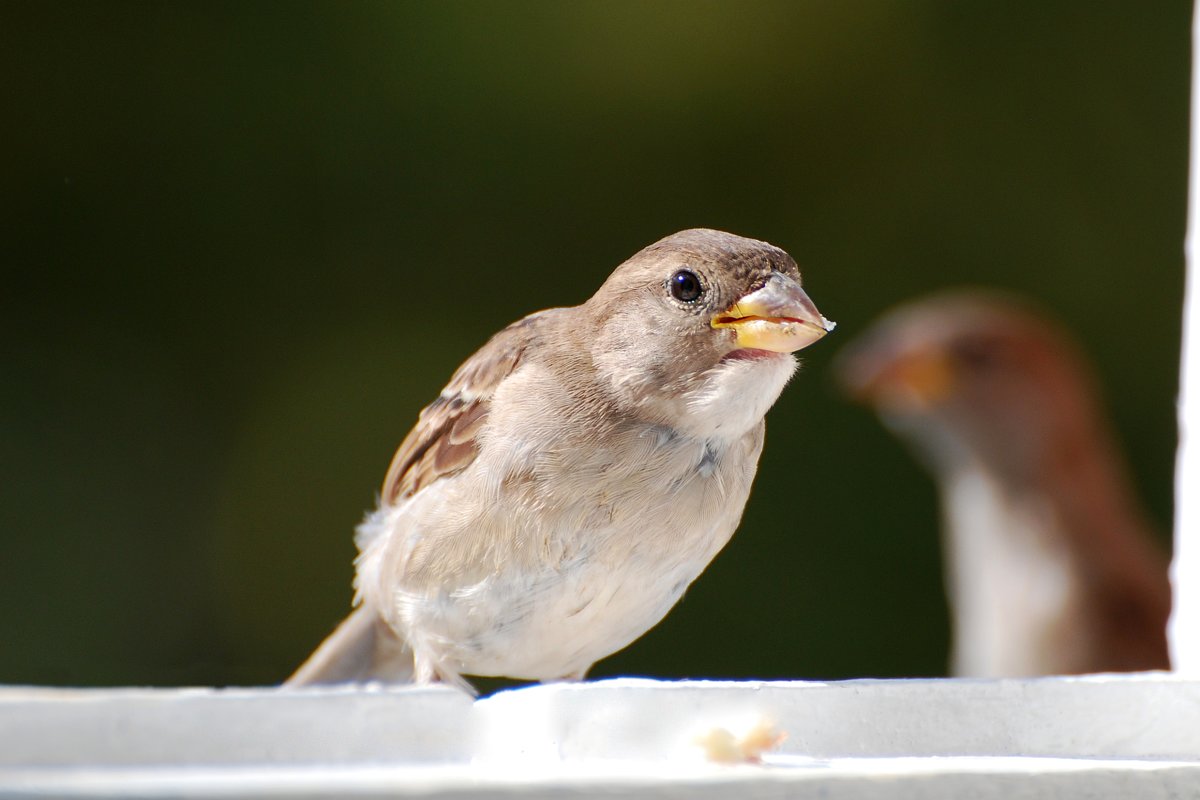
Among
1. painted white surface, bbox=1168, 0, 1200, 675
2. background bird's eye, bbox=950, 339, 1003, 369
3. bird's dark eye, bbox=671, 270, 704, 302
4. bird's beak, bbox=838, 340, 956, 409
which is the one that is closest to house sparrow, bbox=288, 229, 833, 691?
bird's dark eye, bbox=671, 270, 704, 302

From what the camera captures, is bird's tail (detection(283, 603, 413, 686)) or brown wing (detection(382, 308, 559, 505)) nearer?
brown wing (detection(382, 308, 559, 505))

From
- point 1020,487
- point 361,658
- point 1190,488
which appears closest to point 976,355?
point 1020,487

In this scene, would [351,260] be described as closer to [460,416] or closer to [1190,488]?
[460,416]

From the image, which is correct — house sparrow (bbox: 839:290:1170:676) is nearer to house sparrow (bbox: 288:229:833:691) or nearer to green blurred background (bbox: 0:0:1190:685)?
green blurred background (bbox: 0:0:1190:685)

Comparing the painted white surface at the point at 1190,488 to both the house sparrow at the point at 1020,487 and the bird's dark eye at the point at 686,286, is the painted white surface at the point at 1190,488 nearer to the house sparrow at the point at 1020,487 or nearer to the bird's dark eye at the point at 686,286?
the bird's dark eye at the point at 686,286

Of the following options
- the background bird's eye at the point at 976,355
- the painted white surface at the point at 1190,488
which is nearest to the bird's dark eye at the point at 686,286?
the painted white surface at the point at 1190,488

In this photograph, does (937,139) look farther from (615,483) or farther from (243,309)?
(615,483)
